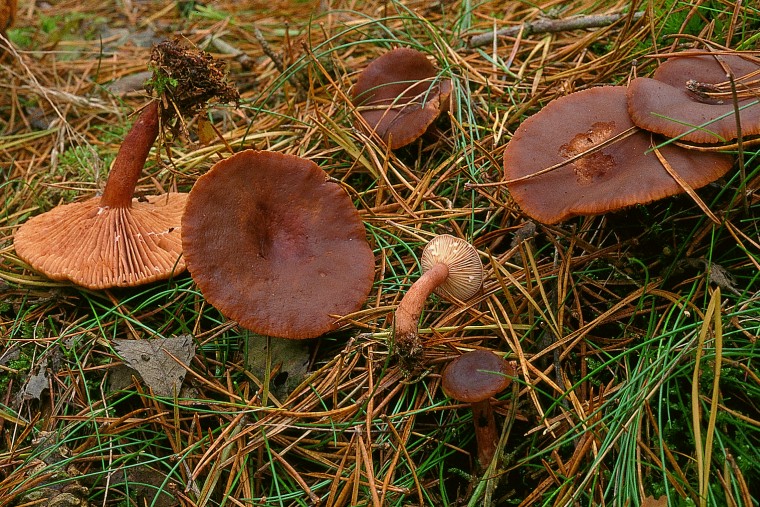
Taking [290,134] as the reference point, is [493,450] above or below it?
below

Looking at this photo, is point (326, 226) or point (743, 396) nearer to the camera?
point (743, 396)

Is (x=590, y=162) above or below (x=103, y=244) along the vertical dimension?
above

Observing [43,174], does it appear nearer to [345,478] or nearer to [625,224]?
[345,478]

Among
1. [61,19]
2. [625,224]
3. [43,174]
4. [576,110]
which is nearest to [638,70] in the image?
[576,110]

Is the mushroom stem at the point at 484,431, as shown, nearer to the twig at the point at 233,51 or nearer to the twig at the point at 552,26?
the twig at the point at 552,26

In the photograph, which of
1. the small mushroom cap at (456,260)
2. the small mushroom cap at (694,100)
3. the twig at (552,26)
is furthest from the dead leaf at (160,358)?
the twig at (552,26)

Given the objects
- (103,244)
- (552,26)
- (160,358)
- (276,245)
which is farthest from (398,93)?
(160,358)

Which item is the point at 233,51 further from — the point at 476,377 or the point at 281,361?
the point at 476,377

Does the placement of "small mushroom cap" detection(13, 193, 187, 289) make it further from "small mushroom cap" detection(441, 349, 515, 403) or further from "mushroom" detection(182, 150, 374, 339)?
"small mushroom cap" detection(441, 349, 515, 403)
